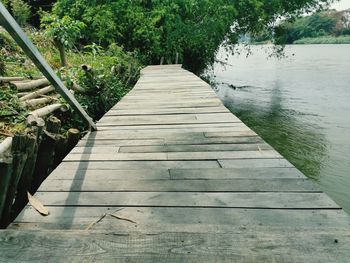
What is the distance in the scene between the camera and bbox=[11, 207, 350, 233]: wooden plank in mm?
1969

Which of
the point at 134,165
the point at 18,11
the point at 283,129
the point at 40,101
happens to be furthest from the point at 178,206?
the point at 18,11

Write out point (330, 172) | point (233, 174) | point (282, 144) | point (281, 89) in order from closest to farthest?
1. point (233, 174)
2. point (330, 172)
3. point (282, 144)
4. point (281, 89)

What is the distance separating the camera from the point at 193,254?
5.20 feet

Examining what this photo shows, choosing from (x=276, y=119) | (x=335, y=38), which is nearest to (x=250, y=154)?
(x=276, y=119)

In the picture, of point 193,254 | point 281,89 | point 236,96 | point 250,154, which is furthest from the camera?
point 281,89

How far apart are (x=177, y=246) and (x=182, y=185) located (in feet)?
3.16

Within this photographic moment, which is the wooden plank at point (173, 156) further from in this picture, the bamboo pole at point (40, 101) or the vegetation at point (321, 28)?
the vegetation at point (321, 28)

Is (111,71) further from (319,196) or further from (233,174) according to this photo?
(319,196)

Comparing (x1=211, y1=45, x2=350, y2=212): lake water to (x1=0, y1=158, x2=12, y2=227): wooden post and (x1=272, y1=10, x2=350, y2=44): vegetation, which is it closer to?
(x1=0, y1=158, x2=12, y2=227): wooden post

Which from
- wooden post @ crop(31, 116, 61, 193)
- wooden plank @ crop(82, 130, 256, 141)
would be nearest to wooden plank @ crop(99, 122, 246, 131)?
wooden plank @ crop(82, 130, 256, 141)

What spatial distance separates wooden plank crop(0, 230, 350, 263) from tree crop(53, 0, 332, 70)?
12.0 meters

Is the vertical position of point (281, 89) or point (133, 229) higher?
point (133, 229)

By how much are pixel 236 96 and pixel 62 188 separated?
16.3m

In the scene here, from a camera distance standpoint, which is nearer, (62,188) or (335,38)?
(62,188)
